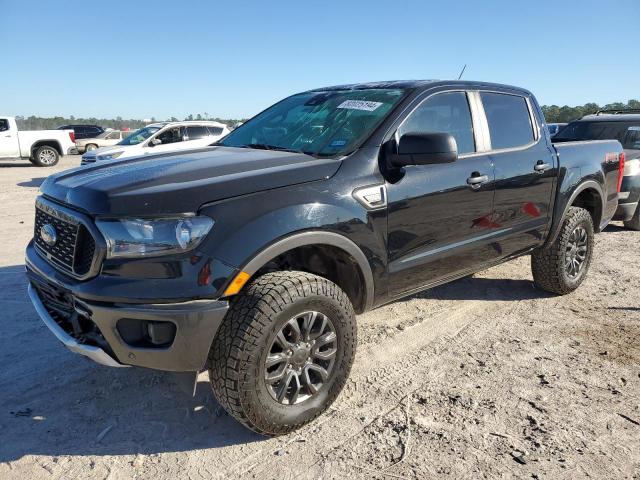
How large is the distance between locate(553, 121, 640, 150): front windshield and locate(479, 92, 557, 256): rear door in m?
4.36

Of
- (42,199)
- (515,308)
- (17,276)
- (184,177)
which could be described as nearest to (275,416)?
(184,177)

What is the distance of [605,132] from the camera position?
8.02m

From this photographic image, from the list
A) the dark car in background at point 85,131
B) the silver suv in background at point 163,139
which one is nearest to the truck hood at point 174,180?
the silver suv in background at point 163,139

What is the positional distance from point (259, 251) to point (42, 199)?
55.9 inches

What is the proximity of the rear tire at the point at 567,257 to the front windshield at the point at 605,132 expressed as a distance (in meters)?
3.72

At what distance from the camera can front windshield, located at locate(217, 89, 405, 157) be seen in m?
3.14

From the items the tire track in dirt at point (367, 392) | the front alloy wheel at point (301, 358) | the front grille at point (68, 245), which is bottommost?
the tire track in dirt at point (367, 392)

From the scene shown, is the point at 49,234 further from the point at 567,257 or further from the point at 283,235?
the point at 567,257

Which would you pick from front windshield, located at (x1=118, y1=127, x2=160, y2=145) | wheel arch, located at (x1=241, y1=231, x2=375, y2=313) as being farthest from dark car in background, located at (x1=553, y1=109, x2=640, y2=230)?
front windshield, located at (x1=118, y1=127, x2=160, y2=145)

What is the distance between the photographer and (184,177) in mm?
2576

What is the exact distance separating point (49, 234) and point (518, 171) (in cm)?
325

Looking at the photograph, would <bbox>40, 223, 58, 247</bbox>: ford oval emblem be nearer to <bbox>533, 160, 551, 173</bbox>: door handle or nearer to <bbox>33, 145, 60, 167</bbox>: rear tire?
<bbox>533, 160, 551, 173</bbox>: door handle

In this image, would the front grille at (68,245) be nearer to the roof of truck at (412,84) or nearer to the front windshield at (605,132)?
the roof of truck at (412,84)

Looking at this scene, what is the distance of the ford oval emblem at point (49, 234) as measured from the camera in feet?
8.63
